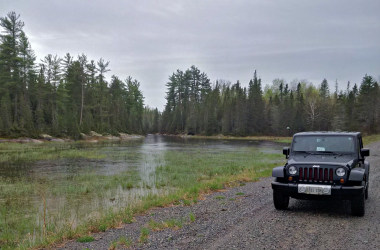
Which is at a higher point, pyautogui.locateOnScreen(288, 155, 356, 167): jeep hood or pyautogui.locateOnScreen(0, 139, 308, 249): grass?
pyautogui.locateOnScreen(288, 155, 356, 167): jeep hood

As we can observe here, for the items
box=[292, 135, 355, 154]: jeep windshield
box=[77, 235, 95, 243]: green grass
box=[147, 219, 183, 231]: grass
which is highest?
box=[292, 135, 355, 154]: jeep windshield

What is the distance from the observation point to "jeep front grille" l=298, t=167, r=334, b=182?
739 cm

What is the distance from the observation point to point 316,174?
24.6 ft

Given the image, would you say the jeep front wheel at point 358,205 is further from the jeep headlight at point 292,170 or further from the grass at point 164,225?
the grass at point 164,225

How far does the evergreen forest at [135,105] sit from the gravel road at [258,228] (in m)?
50.3

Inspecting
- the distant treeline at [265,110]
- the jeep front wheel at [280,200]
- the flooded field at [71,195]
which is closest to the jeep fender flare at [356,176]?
the jeep front wheel at [280,200]

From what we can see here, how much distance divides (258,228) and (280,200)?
1677mm

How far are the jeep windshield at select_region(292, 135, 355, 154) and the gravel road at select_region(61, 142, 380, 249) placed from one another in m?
1.66

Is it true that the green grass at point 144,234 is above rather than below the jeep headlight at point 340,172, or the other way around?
below

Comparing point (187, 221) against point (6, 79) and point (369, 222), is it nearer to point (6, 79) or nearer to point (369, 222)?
point (369, 222)

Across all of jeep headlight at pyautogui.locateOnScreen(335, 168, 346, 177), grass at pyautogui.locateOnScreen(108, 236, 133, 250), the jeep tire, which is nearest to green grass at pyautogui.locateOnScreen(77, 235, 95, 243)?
grass at pyautogui.locateOnScreen(108, 236, 133, 250)

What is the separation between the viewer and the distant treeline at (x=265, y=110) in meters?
72.4

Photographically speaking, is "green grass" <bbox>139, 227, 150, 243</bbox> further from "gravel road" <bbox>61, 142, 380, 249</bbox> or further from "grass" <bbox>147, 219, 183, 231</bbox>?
"grass" <bbox>147, 219, 183, 231</bbox>

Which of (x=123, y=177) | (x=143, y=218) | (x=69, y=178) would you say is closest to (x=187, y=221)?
(x=143, y=218)
